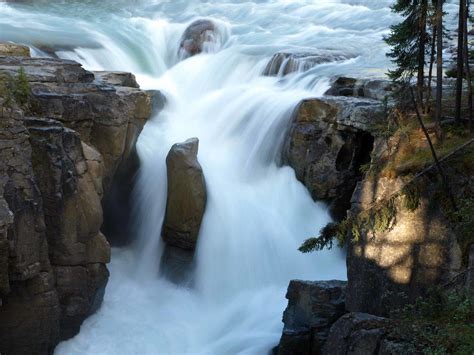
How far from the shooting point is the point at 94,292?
12.6 m

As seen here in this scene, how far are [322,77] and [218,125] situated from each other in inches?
141

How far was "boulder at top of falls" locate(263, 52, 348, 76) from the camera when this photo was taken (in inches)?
843

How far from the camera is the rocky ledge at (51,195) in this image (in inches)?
419

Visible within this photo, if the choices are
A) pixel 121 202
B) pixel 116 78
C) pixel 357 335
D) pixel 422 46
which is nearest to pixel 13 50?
pixel 116 78

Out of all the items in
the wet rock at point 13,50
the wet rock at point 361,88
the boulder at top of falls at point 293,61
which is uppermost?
the boulder at top of falls at point 293,61

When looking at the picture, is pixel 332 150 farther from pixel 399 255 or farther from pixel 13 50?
pixel 13 50

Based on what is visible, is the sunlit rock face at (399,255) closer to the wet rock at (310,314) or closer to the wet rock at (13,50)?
the wet rock at (310,314)

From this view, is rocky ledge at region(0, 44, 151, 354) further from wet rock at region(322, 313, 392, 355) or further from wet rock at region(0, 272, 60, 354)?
wet rock at region(322, 313, 392, 355)

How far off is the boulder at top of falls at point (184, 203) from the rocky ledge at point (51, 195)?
1761 millimetres

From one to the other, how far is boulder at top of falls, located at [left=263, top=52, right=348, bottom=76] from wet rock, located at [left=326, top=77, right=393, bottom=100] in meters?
2.79

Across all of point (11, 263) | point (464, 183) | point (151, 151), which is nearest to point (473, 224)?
point (464, 183)

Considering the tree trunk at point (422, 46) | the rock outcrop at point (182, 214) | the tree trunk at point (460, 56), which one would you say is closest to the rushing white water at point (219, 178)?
the rock outcrop at point (182, 214)

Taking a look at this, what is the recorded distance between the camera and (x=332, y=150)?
16344 mm

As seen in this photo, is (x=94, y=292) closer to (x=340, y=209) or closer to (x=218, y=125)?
(x=340, y=209)
